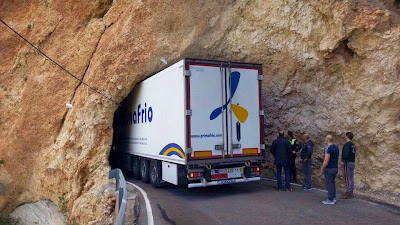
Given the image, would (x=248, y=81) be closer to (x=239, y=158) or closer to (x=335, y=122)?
(x=239, y=158)

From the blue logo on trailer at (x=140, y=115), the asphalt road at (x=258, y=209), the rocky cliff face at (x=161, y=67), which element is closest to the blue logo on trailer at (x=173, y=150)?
the asphalt road at (x=258, y=209)

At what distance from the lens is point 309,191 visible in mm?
10008

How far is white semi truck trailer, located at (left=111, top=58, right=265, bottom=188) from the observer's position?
945cm

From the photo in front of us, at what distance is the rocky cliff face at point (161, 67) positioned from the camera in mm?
10484

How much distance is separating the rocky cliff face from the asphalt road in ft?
8.06

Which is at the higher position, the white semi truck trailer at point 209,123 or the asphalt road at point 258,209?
the white semi truck trailer at point 209,123

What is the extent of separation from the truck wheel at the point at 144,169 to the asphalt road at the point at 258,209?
6.77ft

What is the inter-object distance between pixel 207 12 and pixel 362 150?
290 inches

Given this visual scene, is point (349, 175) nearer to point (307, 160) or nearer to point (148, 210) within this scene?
point (307, 160)

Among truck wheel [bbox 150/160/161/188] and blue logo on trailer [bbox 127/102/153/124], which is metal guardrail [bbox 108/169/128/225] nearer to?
truck wheel [bbox 150/160/161/188]

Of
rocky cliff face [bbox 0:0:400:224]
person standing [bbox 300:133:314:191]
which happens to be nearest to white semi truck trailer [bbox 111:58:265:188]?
person standing [bbox 300:133:314:191]

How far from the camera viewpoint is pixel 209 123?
9703 mm

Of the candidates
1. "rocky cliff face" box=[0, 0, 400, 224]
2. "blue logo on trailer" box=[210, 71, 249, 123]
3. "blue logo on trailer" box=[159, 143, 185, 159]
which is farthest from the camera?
"rocky cliff face" box=[0, 0, 400, 224]

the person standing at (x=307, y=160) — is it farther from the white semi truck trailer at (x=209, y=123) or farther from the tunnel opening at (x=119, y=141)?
the tunnel opening at (x=119, y=141)
